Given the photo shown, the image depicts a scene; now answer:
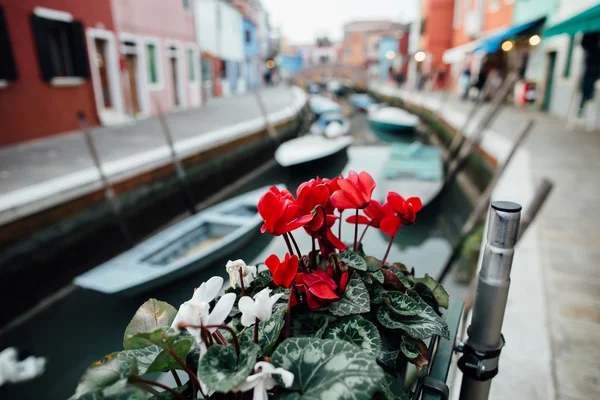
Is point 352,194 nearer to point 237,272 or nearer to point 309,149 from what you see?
point 237,272

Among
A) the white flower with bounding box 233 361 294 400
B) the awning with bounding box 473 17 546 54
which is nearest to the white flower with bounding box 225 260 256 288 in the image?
the white flower with bounding box 233 361 294 400

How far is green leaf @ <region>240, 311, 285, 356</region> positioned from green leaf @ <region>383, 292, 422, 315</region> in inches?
6.9

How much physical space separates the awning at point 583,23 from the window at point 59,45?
21.7ft

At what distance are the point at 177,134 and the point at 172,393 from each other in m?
6.51

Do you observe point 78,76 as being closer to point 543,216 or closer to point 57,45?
point 57,45

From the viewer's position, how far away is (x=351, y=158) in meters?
8.37

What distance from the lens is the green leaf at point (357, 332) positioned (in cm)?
59

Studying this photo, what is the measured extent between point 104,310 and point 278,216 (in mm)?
2856

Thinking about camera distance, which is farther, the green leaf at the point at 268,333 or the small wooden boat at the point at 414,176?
the small wooden boat at the point at 414,176

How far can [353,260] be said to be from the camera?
698 millimetres

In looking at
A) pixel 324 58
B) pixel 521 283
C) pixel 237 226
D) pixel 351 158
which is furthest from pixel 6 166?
pixel 324 58

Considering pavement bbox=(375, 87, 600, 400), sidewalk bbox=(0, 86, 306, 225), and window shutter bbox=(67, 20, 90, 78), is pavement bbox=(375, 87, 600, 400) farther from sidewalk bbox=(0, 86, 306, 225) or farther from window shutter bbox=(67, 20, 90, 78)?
window shutter bbox=(67, 20, 90, 78)

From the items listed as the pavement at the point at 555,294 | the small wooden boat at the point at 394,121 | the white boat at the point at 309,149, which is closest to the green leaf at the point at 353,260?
the pavement at the point at 555,294

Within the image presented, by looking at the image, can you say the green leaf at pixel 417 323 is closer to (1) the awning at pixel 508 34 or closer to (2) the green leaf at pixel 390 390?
(2) the green leaf at pixel 390 390
